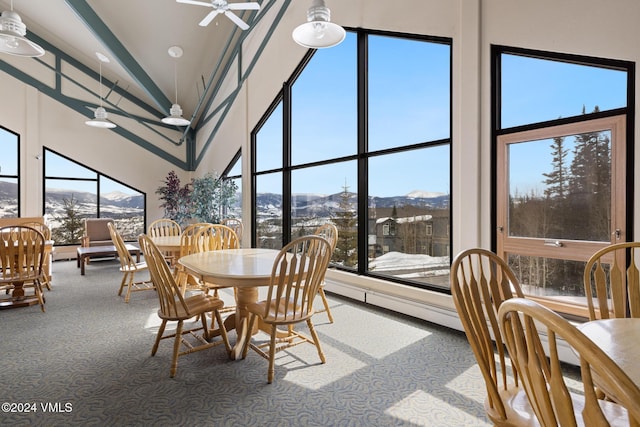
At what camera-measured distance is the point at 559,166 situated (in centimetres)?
268

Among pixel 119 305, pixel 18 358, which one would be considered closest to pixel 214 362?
pixel 18 358

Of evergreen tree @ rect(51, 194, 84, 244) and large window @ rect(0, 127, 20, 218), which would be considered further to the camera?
evergreen tree @ rect(51, 194, 84, 244)

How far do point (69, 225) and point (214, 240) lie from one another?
555 cm

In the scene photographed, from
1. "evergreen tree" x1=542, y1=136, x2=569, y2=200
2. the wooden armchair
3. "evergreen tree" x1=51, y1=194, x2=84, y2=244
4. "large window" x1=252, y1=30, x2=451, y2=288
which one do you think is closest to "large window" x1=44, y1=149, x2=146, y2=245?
"evergreen tree" x1=51, y1=194, x2=84, y2=244

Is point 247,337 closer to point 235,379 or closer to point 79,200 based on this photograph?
point 235,379

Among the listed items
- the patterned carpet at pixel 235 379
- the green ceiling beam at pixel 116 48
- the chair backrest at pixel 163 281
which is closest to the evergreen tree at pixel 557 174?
the patterned carpet at pixel 235 379

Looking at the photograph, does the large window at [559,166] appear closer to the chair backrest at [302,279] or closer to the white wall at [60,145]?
the chair backrest at [302,279]

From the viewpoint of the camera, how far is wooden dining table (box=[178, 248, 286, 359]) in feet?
7.92

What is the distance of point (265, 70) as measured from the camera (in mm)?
6273

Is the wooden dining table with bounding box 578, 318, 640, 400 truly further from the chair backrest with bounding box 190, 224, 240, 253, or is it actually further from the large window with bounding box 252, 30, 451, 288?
the chair backrest with bounding box 190, 224, 240, 253

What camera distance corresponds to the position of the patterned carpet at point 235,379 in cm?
201

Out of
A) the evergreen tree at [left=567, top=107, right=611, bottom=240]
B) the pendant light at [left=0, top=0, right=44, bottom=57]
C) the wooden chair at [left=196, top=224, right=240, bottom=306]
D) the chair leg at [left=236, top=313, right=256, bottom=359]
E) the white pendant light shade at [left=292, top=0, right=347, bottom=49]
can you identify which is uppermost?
the pendant light at [left=0, top=0, right=44, bottom=57]

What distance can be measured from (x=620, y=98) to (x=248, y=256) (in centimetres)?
308

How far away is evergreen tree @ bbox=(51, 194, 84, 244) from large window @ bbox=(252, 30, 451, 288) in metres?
5.02
